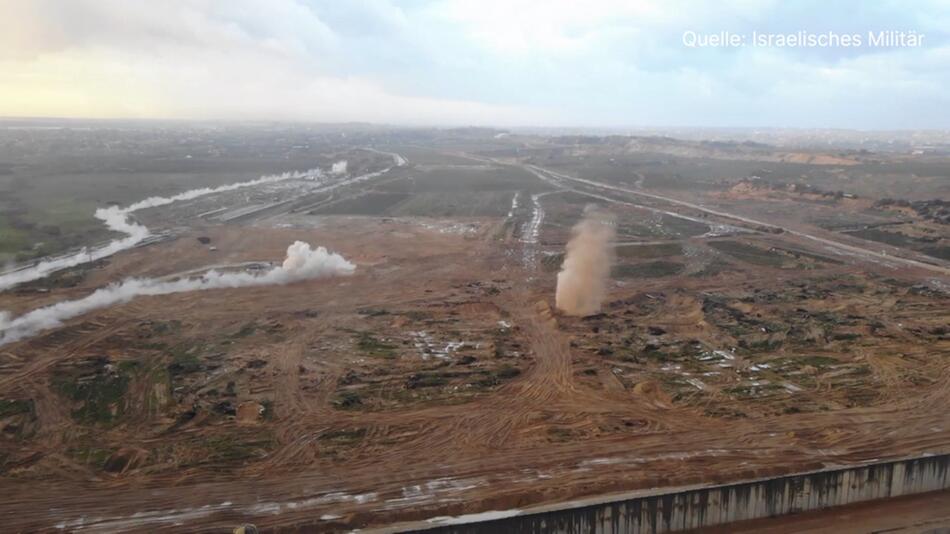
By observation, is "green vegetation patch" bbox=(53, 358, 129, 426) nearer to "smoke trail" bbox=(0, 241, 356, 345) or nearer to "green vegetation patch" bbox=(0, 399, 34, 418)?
"green vegetation patch" bbox=(0, 399, 34, 418)

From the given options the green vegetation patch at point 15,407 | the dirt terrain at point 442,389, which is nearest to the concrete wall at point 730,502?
the dirt terrain at point 442,389

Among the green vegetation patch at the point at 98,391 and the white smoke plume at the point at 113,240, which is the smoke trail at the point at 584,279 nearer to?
the green vegetation patch at the point at 98,391

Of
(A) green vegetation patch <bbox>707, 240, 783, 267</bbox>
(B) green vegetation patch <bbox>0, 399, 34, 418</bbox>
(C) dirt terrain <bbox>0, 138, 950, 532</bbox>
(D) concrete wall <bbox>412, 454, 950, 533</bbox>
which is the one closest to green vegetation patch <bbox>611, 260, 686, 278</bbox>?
(C) dirt terrain <bbox>0, 138, 950, 532</bbox>

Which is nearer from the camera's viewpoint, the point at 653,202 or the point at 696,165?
the point at 653,202

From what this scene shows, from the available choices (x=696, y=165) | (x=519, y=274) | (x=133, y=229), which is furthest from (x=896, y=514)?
(x=696, y=165)

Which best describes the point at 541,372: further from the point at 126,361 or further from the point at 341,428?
the point at 126,361

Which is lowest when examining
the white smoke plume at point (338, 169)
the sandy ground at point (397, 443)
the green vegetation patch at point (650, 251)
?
the sandy ground at point (397, 443)

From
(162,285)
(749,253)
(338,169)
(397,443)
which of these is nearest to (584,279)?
(397,443)
